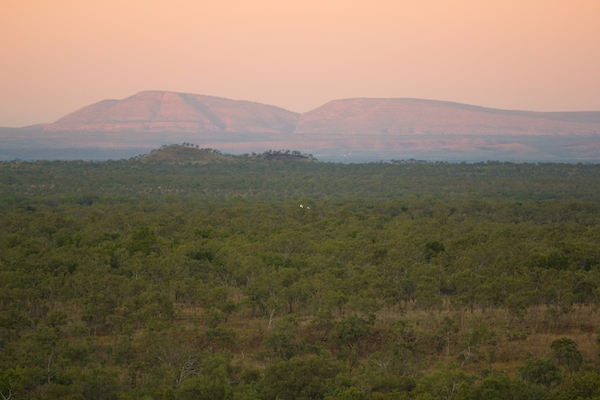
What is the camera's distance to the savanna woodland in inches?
1188

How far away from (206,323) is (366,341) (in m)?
7.54

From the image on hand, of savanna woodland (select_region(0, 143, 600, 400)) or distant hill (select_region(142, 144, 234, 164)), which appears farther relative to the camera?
distant hill (select_region(142, 144, 234, 164))

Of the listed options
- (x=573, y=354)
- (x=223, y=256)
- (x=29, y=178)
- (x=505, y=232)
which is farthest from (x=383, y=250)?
(x=29, y=178)

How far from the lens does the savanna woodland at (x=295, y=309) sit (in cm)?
3019

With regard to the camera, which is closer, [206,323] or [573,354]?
[573,354]

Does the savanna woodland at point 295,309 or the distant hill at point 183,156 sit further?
the distant hill at point 183,156

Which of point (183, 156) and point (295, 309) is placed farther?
point (183, 156)

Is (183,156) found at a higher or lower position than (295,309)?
higher

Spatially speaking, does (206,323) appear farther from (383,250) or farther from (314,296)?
(383,250)

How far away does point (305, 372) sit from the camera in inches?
1193

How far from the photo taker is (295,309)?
142ft

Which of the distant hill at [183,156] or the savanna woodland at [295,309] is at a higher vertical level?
the distant hill at [183,156]

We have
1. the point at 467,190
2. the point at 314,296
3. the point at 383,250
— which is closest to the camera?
the point at 314,296

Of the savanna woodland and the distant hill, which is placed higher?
the distant hill
